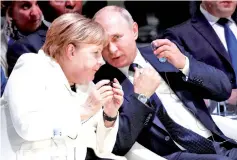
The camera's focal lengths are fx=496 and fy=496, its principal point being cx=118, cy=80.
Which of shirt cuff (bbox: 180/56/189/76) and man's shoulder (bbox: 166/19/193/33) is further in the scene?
man's shoulder (bbox: 166/19/193/33)

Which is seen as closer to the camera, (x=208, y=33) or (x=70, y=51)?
(x=70, y=51)

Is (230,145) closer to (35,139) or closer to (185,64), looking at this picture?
(185,64)

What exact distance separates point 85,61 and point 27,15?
1.21 meters

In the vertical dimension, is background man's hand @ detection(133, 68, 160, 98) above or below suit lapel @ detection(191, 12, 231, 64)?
above

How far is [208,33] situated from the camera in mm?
2658

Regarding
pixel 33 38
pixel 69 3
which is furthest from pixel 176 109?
pixel 69 3

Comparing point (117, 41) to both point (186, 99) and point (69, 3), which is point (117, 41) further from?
point (69, 3)

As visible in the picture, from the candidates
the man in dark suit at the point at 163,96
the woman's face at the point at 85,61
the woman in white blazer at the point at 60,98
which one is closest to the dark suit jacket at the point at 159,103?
the man in dark suit at the point at 163,96

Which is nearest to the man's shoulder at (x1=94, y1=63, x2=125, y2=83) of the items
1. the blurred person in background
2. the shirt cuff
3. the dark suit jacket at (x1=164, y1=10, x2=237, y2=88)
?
the shirt cuff

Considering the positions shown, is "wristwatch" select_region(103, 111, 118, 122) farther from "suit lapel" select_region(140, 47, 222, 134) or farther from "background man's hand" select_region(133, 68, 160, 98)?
"suit lapel" select_region(140, 47, 222, 134)

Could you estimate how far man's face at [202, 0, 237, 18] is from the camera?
2.74 metres

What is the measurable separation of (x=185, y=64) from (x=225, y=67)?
20.3 inches

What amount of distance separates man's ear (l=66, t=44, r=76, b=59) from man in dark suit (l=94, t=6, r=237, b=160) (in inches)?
12.9

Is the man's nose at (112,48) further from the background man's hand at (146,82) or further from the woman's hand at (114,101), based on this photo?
the woman's hand at (114,101)
